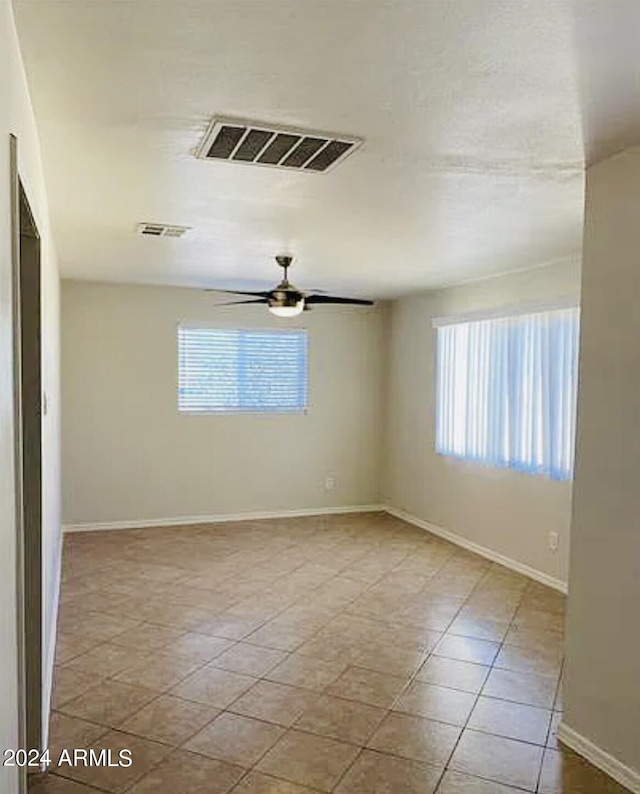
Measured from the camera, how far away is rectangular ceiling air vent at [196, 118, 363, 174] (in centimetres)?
227

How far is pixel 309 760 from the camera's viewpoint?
2.58m

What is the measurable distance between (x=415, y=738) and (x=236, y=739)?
2.44ft

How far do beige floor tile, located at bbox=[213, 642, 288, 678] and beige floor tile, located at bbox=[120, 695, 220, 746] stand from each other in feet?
1.31

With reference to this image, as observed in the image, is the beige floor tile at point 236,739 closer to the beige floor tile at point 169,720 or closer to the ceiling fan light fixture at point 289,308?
the beige floor tile at point 169,720

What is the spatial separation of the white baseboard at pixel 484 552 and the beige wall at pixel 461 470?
0.04 meters

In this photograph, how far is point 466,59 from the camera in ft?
5.72

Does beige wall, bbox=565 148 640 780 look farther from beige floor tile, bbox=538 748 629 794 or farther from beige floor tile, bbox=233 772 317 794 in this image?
beige floor tile, bbox=233 772 317 794

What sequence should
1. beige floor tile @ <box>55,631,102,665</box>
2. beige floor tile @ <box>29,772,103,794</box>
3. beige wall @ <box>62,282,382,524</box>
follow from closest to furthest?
1. beige floor tile @ <box>29,772,103,794</box>
2. beige floor tile @ <box>55,631,102,665</box>
3. beige wall @ <box>62,282,382,524</box>

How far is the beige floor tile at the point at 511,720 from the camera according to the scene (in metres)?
Result: 2.80

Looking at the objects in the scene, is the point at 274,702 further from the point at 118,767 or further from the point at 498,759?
Answer: the point at 498,759

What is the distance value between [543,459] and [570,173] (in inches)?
102

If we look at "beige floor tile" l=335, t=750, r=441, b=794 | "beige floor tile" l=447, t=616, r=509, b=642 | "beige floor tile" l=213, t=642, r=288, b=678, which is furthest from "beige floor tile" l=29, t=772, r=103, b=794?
"beige floor tile" l=447, t=616, r=509, b=642

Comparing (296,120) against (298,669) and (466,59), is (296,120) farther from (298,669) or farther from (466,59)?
(298,669)

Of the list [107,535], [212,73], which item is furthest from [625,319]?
[107,535]
